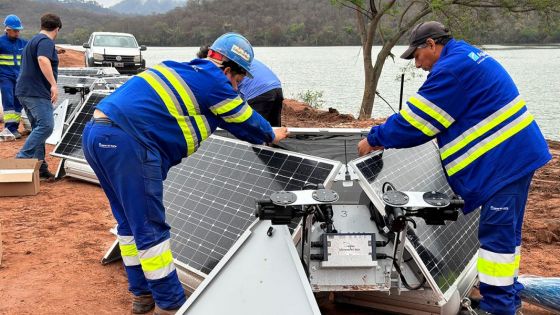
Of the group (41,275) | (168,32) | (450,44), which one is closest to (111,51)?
(41,275)

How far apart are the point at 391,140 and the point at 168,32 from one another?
85271mm

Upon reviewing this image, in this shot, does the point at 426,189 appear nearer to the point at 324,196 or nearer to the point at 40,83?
the point at 324,196

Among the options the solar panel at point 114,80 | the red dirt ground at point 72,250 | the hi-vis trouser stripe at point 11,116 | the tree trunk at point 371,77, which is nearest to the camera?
the red dirt ground at point 72,250

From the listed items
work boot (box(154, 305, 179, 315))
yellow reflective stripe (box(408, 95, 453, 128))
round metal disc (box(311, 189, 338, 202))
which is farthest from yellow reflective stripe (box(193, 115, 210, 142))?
yellow reflective stripe (box(408, 95, 453, 128))

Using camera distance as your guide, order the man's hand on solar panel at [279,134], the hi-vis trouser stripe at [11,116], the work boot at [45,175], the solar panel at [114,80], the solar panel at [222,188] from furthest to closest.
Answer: the hi-vis trouser stripe at [11,116] < the solar panel at [114,80] < the work boot at [45,175] < the man's hand on solar panel at [279,134] < the solar panel at [222,188]

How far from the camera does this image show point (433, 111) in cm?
380

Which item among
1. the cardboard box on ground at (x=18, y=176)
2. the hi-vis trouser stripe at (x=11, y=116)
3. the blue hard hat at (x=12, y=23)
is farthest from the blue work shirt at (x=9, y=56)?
the cardboard box on ground at (x=18, y=176)

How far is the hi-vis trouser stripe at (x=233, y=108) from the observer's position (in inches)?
150

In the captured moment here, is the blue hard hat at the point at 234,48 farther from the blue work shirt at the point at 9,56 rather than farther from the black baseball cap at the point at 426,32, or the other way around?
the blue work shirt at the point at 9,56

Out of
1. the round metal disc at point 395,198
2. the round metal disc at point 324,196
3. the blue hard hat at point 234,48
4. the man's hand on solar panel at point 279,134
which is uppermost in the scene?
the blue hard hat at point 234,48

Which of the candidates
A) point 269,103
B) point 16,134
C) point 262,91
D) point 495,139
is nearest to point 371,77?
point 16,134

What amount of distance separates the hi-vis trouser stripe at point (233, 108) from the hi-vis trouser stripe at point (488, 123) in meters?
1.41

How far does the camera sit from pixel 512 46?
121ft

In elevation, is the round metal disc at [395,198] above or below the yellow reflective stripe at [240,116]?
below
